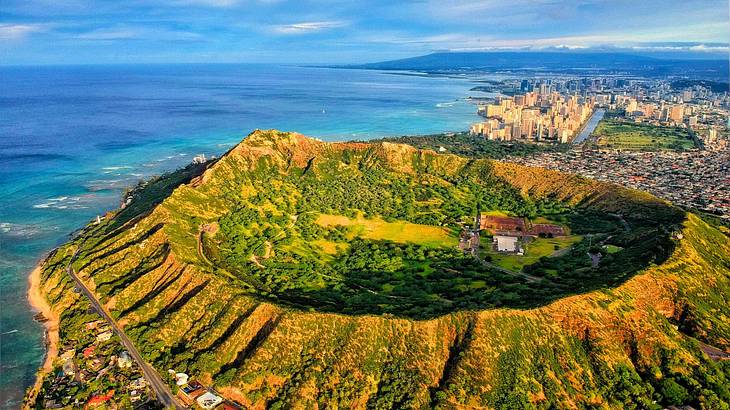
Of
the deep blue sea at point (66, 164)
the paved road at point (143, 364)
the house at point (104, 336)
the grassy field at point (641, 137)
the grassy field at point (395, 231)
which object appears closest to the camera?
the paved road at point (143, 364)

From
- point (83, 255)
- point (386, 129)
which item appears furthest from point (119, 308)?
point (386, 129)

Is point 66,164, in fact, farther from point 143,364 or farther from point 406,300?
point 406,300

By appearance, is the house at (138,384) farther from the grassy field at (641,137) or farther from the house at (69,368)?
the grassy field at (641,137)

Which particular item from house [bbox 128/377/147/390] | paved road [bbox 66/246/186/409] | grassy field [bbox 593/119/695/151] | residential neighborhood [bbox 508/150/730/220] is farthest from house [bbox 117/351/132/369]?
grassy field [bbox 593/119/695/151]

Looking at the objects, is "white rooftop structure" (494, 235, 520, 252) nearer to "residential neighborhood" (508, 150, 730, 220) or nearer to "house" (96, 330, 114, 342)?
"residential neighborhood" (508, 150, 730, 220)

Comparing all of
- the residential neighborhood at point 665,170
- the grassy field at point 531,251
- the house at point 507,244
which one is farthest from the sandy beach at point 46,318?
the residential neighborhood at point 665,170

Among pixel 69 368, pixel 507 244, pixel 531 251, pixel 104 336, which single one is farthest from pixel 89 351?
pixel 531 251

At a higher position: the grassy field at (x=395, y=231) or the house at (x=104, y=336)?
the grassy field at (x=395, y=231)
